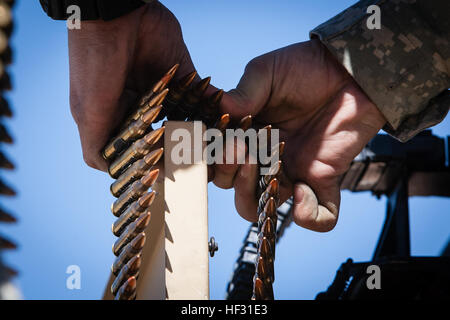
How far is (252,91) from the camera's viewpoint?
2.28m

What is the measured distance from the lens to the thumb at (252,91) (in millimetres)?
2173

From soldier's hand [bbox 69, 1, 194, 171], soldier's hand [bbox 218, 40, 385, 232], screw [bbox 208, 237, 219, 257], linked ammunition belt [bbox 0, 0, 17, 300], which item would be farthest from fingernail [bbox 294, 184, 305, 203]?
linked ammunition belt [bbox 0, 0, 17, 300]

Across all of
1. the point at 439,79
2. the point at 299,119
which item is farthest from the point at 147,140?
the point at 439,79

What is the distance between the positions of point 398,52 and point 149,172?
4.04ft

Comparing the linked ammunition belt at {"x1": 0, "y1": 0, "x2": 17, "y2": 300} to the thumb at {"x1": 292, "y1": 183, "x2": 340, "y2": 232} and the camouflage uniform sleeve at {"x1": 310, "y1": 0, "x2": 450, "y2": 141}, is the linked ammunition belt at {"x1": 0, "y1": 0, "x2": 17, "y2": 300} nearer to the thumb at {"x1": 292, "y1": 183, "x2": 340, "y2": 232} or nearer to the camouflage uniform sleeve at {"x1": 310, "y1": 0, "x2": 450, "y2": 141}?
the thumb at {"x1": 292, "y1": 183, "x2": 340, "y2": 232}

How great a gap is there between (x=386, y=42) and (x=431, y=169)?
7.81 feet

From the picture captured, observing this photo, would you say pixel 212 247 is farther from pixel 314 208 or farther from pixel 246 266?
pixel 246 266

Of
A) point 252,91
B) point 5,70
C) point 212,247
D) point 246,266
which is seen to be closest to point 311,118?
point 252,91

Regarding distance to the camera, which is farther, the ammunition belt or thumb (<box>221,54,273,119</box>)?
A: the ammunition belt

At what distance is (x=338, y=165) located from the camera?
8.16 ft

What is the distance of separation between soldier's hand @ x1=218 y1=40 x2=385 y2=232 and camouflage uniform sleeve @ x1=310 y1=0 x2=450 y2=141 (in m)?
0.08

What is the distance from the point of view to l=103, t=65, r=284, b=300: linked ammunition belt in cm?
189

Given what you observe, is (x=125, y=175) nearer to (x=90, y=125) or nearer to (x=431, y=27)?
(x=90, y=125)

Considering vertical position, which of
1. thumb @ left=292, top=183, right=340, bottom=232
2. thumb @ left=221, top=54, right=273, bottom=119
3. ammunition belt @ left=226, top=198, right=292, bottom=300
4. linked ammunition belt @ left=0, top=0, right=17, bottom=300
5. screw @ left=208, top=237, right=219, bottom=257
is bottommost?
ammunition belt @ left=226, top=198, right=292, bottom=300
